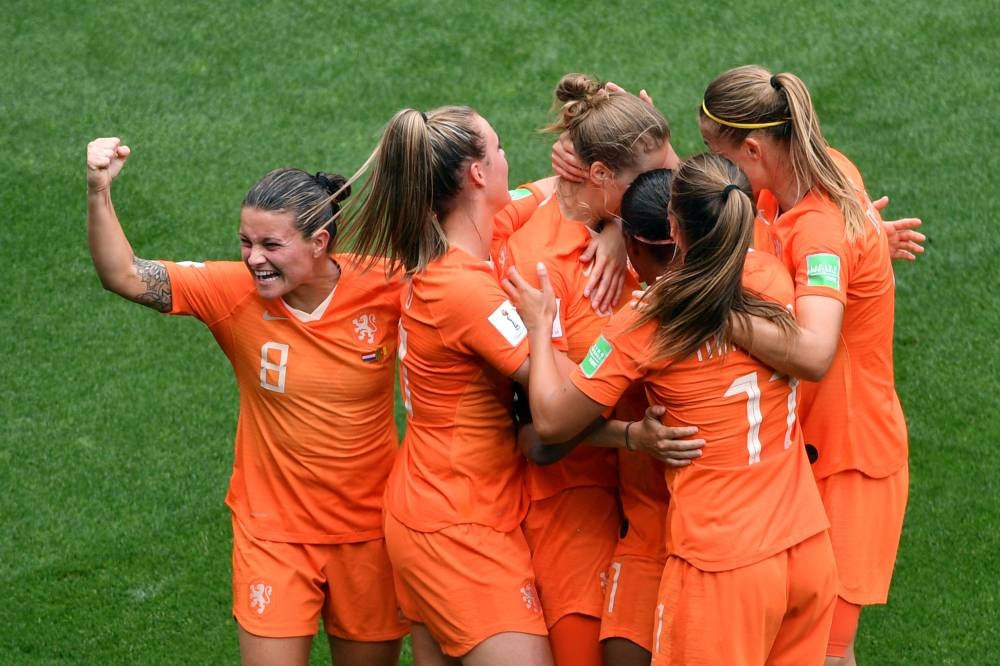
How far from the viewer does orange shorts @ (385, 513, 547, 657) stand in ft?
13.0

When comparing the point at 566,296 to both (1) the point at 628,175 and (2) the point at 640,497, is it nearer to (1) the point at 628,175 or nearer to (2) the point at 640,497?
(1) the point at 628,175

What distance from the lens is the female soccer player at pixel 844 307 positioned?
4.14 m

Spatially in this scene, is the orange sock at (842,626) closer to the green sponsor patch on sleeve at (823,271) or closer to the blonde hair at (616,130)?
the green sponsor patch on sleeve at (823,271)

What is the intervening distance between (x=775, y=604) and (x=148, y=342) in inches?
182

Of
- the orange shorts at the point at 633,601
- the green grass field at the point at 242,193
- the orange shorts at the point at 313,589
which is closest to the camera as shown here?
the orange shorts at the point at 633,601

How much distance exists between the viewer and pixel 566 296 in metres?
4.08

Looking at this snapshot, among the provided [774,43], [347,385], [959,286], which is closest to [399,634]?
[347,385]

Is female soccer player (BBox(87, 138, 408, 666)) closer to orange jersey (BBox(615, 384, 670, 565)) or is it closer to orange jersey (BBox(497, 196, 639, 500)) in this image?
orange jersey (BBox(497, 196, 639, 500))

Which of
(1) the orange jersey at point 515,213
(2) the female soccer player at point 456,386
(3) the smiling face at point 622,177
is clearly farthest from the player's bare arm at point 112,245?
(3) the smiling face at point 622,177

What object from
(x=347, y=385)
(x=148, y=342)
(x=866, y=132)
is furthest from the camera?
(x=866, y=132)

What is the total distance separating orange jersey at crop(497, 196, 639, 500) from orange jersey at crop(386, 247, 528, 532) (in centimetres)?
12

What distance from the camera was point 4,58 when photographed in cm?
937

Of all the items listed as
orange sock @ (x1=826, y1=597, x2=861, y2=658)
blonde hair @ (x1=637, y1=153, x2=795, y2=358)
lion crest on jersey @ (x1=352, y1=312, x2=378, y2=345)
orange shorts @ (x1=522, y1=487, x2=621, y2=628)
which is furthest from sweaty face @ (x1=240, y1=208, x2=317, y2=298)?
orange sock @ (x1=826, y1=597, x2=861, y2=658)

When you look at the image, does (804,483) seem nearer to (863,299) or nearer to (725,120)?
(863,299)
